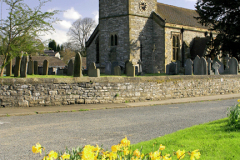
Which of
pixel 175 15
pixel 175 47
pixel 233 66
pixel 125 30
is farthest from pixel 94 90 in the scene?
pixel 175 15

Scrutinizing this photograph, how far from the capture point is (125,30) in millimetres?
23844

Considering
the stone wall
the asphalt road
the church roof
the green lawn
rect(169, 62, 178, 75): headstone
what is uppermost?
the church roof

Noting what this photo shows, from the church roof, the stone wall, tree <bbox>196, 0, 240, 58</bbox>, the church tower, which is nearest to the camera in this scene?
the stone wall

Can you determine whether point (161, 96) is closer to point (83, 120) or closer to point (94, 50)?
point (83, 120)

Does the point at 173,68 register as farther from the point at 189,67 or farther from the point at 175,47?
the point at 175,47

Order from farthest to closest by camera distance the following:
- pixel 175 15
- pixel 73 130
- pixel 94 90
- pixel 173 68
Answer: pixel 175 15 → pixel 173 68 → pixel 94 90 → pixel 73 130

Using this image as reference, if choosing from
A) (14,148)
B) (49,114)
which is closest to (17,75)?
Result: (49,114)

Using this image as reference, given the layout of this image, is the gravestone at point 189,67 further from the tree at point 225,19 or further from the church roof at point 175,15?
the church roof at point 175,15

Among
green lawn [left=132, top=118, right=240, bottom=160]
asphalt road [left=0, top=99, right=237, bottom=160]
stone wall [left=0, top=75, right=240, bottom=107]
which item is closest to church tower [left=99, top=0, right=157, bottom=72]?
stone wall [left=0, top=75, right=240, bottom=107]

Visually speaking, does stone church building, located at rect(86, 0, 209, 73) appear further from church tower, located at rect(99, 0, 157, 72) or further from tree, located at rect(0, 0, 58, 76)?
tree, located at rect(0, 0, 58, 76)

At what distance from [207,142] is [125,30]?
19907 millimetres

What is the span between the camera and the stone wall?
10.3m

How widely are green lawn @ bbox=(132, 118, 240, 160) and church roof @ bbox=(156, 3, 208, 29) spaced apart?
851 inches

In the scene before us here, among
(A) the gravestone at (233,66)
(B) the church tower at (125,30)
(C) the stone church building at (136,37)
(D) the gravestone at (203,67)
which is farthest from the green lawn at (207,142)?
(B) the church tower at (125,30)
